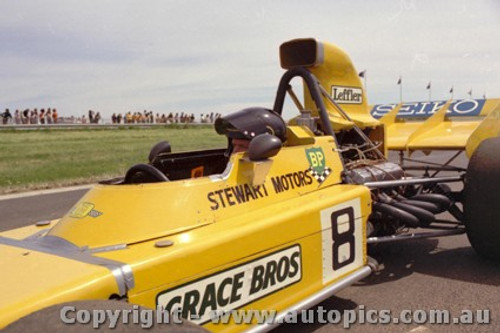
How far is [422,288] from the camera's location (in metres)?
4.06

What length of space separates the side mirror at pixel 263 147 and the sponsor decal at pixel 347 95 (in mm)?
2181

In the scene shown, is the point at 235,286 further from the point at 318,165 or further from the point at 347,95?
the point at 347,95

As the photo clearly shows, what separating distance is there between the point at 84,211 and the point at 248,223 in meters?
1.03

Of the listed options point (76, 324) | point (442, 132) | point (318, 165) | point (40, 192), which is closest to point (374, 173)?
point (318, 165)

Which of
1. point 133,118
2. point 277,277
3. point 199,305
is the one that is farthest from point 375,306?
point 133,118

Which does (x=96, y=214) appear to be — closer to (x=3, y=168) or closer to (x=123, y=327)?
(x=123, y=327)

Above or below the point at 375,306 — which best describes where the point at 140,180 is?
above

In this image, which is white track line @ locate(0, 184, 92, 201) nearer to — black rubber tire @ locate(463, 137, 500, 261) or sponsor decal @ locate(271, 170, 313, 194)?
sponsor decal @ locate(271, 170, 313, 194)

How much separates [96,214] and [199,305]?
3.02 ft

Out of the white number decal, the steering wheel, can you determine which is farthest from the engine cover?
the steering wheel

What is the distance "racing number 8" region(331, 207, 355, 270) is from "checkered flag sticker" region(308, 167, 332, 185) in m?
0.38

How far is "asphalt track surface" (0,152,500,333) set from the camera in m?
3.40

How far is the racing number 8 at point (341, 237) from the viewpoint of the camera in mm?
3447

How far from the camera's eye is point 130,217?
291cm
